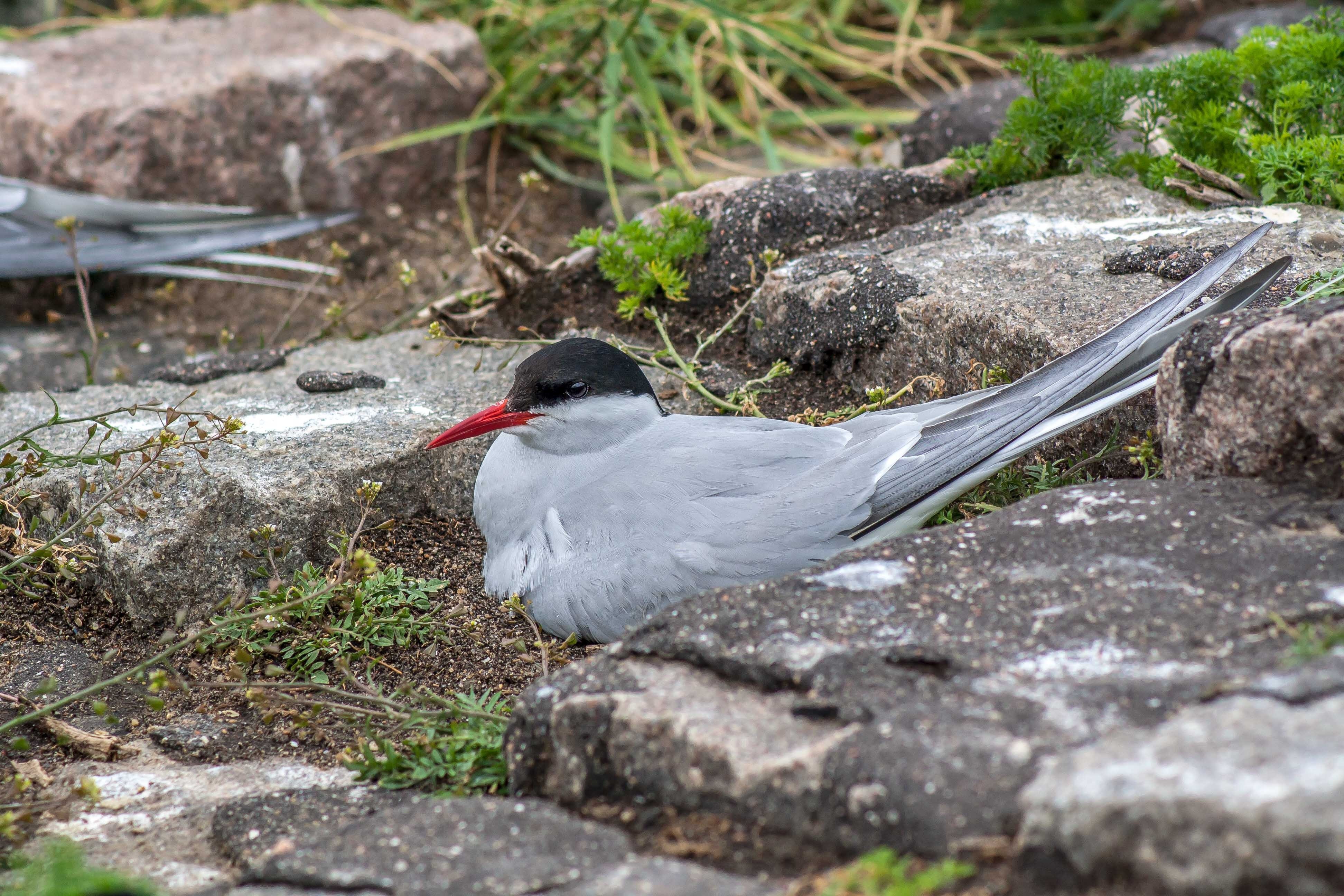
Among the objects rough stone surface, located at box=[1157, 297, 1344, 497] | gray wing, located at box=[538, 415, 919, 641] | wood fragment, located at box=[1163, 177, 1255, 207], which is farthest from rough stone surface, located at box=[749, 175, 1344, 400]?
rough stone surface, located at box=[1157, 297, 1344, 497]

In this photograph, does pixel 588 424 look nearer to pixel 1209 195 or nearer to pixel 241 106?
pixel 1209 195

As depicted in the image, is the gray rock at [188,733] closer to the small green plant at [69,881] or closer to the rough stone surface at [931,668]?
the small green plant at [69,881]

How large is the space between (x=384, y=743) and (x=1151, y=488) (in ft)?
4.33

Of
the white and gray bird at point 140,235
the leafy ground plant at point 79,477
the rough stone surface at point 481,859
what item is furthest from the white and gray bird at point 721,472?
the white and gray bird at point 140,235

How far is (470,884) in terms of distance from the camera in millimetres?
1451

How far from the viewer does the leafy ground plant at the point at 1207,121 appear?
9.46ft

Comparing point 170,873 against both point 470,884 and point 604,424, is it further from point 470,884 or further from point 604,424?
point 604,424

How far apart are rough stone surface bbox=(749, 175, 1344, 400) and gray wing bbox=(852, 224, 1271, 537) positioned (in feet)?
0.95

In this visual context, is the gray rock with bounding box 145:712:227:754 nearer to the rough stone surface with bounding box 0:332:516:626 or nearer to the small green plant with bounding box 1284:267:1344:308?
the rough stone surface with bounding box 0:332:516:626

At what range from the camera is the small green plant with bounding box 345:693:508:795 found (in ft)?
6.03

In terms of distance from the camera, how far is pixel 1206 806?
3.95ft

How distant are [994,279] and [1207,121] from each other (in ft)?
2.45

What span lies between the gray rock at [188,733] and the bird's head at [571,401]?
2.38 feet

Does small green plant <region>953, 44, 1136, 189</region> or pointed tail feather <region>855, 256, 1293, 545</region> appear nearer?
pointed tail feather <region>855, 256, 1293, 545</region>
